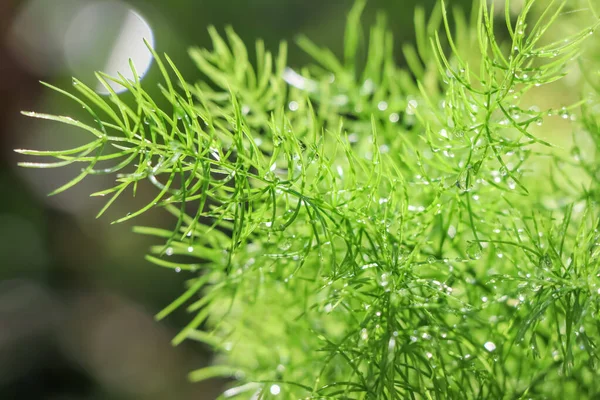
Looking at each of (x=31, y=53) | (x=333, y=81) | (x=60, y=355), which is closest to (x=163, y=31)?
(x=31, y=53)

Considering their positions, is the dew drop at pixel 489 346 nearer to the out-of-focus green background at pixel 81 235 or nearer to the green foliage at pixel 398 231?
the green foliage at pixel 398 231

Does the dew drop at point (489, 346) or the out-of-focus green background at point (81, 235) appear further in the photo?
the out-of-focus green background at point (81, 235)

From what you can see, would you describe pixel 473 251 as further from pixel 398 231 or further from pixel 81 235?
pixel 81 235

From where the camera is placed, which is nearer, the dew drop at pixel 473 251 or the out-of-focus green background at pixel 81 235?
the dew drop at pixel 473 251

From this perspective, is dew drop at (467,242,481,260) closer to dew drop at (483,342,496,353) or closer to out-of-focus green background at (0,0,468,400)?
dew drop at (483,342,496,353)

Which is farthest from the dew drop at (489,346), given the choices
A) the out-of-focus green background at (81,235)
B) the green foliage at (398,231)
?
the out-of-focus green background at (81,235)

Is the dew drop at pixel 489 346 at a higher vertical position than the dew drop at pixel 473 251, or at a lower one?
lower
